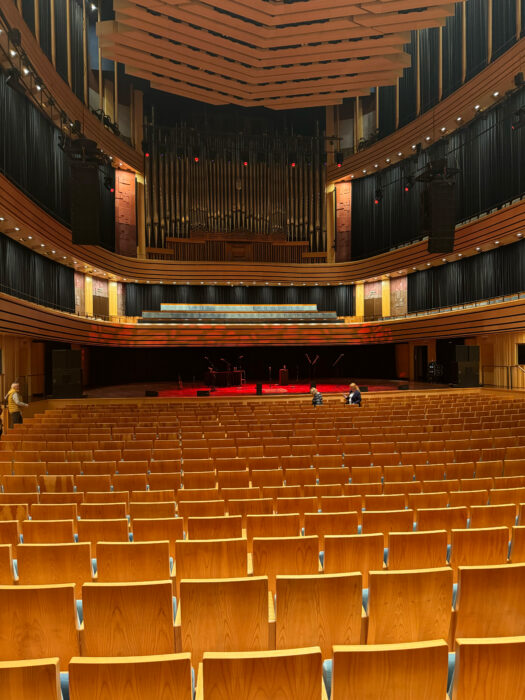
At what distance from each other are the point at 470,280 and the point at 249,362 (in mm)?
10155

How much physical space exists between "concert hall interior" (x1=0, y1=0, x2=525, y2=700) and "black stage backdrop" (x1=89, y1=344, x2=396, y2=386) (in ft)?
0.43

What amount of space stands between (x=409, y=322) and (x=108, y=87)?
1651cm

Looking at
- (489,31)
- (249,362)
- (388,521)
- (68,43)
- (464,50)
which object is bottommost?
(388,521)

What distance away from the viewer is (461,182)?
18.3m

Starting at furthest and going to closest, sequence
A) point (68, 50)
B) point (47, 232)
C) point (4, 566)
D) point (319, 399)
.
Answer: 1. point (68, 50)
2. point (47, 232)
3. point (319, 399)
4. point (4, 566)

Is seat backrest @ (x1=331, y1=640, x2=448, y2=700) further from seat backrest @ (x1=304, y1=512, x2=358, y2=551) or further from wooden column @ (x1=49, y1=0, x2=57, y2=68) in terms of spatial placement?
wooden column @ (x1=49, y1=0, x2=57, y2=68)

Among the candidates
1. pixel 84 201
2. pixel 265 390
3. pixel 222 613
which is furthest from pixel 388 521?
pixel 265 390

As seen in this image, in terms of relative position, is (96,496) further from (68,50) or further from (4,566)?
(68,50)

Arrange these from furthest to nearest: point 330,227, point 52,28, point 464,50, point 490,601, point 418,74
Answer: point 330,227 < point 418,74 < point 464,50 < point 52,28 < point 490,601

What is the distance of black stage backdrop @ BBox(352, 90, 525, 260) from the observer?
52.7ft

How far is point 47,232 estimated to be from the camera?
15.1m

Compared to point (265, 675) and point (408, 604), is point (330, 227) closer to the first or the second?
point (408, 604)

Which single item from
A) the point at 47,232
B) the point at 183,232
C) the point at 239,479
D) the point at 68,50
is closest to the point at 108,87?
the point at 68,50

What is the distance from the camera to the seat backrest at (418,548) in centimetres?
263
